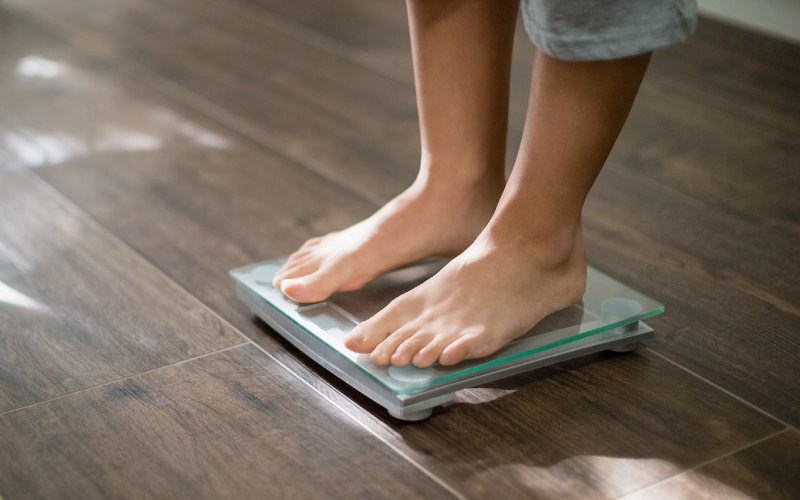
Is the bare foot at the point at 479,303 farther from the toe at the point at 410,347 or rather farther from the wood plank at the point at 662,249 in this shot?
the wood plank at the point at 662,249

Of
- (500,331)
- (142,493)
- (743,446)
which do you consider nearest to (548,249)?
(500,331)

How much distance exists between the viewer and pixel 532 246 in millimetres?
983

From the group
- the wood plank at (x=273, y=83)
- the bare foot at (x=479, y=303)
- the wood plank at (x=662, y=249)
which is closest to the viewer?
the bare foot at (x=479, y=303)

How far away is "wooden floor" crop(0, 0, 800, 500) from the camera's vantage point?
0.87 meters

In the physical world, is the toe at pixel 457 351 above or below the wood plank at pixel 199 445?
above

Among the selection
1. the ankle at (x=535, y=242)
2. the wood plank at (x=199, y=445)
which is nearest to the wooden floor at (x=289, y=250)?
the wood plank at (x=199, y=445)

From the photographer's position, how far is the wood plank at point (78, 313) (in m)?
0.99

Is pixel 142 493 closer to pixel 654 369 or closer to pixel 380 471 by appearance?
pixel 380 471

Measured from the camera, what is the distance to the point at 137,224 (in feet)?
4.30

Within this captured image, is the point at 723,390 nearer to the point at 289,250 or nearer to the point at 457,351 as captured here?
the point at 457,351

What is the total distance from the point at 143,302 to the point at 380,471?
1.26 feet

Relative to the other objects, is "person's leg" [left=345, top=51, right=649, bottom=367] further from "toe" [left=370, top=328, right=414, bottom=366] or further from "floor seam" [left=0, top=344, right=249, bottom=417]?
"floor seam" [left=0, top=344, right=249, bottom=417]

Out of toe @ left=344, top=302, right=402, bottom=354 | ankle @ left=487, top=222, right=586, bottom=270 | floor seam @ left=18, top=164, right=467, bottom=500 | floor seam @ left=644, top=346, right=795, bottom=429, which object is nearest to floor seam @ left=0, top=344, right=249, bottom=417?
floor seam @ left=18, top=164, right=467, bottom=500

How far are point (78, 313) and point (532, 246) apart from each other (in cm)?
46
